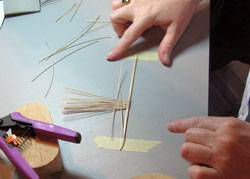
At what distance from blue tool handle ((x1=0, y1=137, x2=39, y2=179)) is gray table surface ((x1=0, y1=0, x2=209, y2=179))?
0.35ft

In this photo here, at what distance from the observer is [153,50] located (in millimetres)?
929

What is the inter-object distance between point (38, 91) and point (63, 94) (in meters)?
0.10

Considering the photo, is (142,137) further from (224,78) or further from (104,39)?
(224,78)

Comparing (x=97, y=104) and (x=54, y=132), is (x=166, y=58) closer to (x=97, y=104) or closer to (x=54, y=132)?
(x=97, y=104)

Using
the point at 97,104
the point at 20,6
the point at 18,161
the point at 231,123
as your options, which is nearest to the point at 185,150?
the point at 231,123

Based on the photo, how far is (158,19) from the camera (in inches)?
35.5

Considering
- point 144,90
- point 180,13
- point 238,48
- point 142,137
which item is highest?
point 180,13

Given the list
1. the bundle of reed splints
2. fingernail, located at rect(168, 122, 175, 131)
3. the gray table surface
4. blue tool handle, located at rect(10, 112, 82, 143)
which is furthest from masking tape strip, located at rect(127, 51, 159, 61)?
blue tool handle, located at rect(10, 112, 82, 143)

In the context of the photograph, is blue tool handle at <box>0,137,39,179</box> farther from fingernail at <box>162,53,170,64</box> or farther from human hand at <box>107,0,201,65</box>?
fingernail at <box>162,53,170,64</box>

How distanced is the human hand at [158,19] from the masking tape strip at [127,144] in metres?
0.33

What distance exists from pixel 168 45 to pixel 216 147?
43 centimetres

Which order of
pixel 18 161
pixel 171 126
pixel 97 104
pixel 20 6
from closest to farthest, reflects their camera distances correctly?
pixel 18 161 < pixel 171 126 < pixel 97 104 < pixel 20 6

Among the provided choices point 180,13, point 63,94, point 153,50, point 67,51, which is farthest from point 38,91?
point 180,13

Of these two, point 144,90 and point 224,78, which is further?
point 224,78
